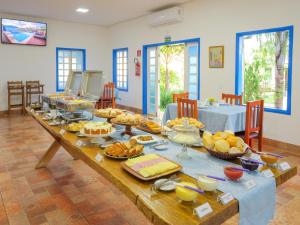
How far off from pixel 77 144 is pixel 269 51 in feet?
13.2

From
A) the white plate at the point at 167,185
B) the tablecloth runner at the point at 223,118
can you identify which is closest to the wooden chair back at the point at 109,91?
the tablecloth runner at the point at 223,118

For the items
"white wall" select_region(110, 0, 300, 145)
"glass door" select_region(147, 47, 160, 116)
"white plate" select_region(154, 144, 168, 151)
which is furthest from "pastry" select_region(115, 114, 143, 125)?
"glass door" select_region(147, 47, 160, 116)

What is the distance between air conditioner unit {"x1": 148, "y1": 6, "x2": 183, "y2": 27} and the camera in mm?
6130

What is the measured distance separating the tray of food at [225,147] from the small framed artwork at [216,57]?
4019 millimetres

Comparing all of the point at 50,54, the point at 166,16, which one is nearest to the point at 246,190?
the point at 166,16

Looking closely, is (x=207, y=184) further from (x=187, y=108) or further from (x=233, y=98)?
(x=233, y=98)

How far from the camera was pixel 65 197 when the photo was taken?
8.77 ft

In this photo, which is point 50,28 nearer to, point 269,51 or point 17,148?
point 17,148

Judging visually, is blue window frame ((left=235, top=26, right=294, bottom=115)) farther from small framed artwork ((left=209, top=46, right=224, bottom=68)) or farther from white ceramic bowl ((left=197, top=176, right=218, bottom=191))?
white ceramic bowl ((left=197, top=176, right=218, bottom=191))

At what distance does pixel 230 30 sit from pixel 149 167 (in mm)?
4464

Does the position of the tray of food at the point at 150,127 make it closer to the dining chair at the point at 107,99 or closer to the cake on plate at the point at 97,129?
the cake on plate at the point at 97,129

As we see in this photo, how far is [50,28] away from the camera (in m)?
7.99

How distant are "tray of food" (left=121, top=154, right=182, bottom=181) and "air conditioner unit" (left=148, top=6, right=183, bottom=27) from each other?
5.25 metres

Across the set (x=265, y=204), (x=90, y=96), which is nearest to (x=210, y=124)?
(x=90, y=96)
